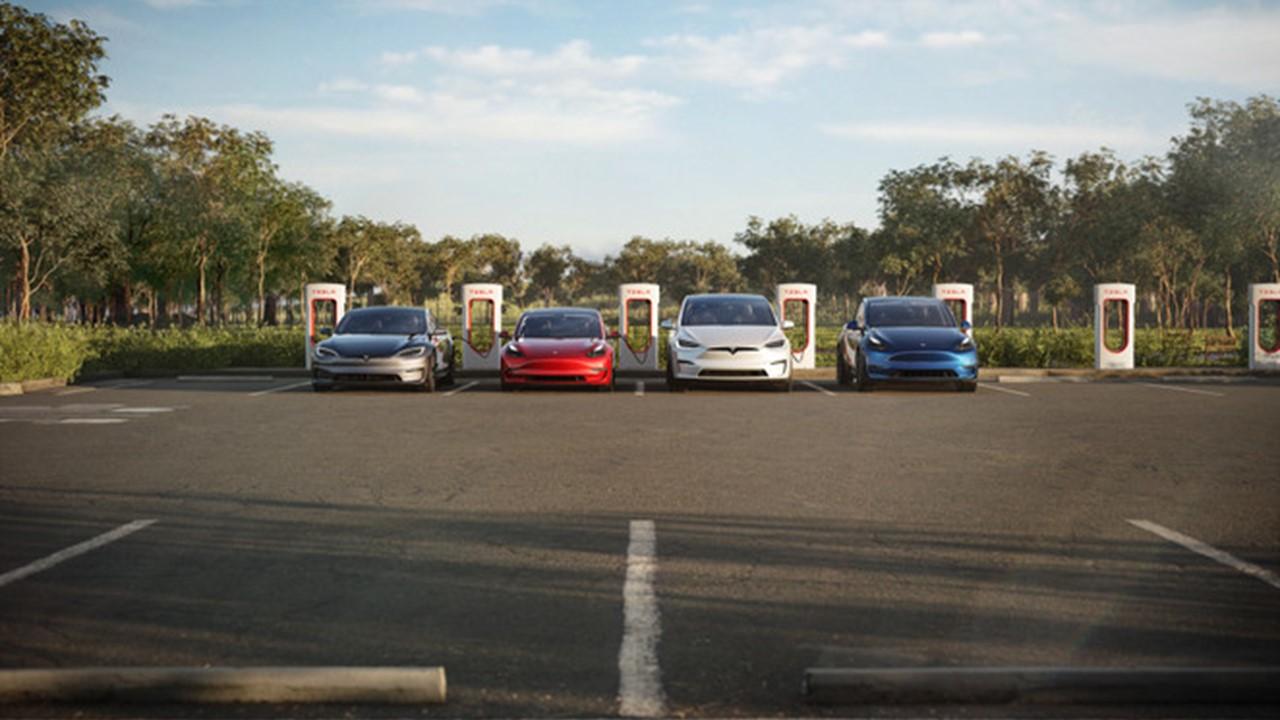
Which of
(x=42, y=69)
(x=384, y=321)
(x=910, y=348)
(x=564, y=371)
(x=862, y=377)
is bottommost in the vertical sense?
(x=862, y=377)

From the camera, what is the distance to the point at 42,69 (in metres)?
29.9

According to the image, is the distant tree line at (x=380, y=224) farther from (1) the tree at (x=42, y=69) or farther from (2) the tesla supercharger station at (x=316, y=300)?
(2) the tesla supercharger station at (x=316, y=300)

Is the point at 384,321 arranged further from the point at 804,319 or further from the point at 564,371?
the point at 804,319

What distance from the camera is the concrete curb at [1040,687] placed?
154 inches

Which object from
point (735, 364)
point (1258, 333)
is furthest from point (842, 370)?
point (1258, 333)

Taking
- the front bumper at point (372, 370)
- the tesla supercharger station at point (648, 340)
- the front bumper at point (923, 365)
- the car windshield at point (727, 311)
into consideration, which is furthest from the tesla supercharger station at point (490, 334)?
the front bumper at point (923, 365)

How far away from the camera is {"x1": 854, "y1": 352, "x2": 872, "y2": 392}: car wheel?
18484 millimetres

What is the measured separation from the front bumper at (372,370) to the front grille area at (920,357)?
25.4 ft

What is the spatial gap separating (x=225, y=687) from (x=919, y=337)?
620 inches

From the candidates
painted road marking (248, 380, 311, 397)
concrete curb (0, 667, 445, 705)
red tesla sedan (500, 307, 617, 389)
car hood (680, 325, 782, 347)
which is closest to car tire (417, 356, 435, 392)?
red tesla sedan (500, 307, 617, 389)

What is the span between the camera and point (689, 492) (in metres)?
8.45

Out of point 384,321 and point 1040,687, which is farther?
point 384,321

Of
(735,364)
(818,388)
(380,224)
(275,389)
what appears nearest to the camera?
(735,364)

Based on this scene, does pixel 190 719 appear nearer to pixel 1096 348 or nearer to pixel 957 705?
pixel 957 705
